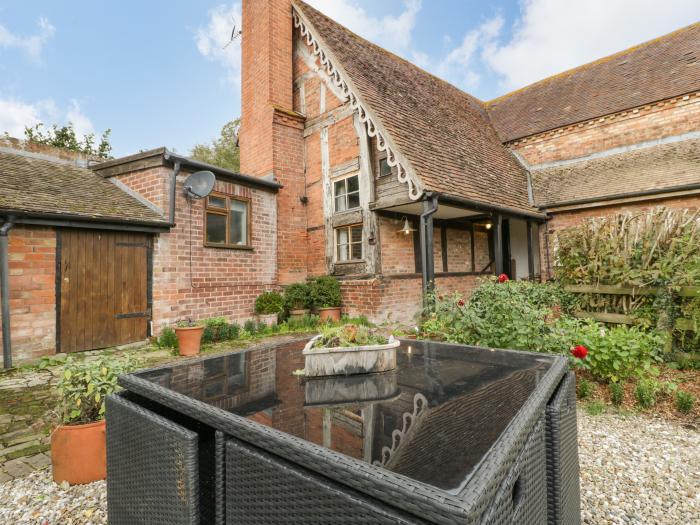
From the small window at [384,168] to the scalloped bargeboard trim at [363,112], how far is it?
0.29 meters

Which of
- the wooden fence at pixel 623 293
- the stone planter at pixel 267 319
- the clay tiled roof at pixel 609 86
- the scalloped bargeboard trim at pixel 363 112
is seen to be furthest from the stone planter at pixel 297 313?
the clay tiled roof at pixel 609 86

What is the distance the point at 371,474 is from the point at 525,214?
924cm

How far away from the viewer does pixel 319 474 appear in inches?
39.0

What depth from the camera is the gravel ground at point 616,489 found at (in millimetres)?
1975

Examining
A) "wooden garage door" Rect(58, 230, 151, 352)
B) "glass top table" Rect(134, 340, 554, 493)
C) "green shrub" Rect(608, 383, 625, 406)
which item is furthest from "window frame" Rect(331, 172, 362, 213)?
"glass top table" Rect(134, 340, 554, 493)

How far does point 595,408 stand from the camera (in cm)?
323

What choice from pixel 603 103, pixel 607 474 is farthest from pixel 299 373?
pixel 603 103

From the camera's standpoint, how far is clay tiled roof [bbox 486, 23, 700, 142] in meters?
9.61

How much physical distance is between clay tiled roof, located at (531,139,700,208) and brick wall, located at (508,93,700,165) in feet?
1.08

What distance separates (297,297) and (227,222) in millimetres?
2322

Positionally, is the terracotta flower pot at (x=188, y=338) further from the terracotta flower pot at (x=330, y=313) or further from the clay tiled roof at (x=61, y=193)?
the terracotta flower pot at (x=330, y=313)

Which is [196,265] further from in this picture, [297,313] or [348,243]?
[348,243]

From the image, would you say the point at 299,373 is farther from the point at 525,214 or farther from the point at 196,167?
the point at 525,214

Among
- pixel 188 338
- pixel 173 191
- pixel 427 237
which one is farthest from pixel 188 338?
pixel 427 237
